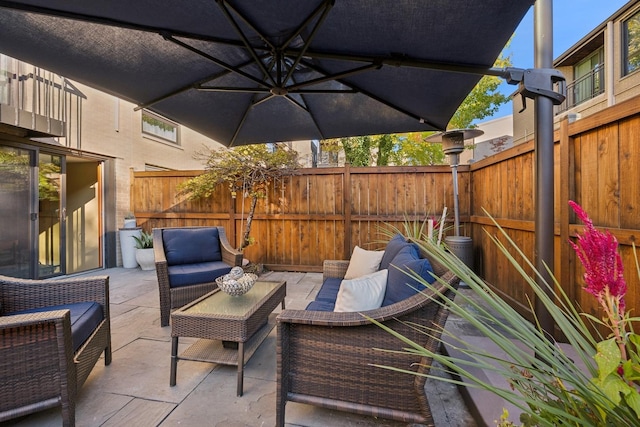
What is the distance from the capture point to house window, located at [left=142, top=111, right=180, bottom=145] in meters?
6.68

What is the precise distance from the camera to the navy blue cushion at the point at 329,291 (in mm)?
2502

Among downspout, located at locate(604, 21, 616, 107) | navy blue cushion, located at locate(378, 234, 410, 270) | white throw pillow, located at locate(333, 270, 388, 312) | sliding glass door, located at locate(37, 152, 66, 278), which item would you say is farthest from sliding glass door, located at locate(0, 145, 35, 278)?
downspout, located at locate(604, 21, 616, 107)

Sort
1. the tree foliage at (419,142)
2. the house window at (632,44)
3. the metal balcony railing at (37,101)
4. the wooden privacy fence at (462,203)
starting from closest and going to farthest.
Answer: the wooden privacy fence at (462,203) < the metal balcony railing at (37,101) < the house window at (632,44) < the tree foliage at (419,142)

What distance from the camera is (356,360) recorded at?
1514mm

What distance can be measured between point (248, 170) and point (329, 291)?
3.07 meters

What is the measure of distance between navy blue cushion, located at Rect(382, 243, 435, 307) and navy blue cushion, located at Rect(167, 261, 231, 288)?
2.25 m

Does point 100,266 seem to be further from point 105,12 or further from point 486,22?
point 486,22

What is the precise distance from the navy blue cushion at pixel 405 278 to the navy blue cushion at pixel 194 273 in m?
2.25

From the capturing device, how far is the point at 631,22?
6.43 metres

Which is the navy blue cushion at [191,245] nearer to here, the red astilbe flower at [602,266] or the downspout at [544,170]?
the downspout at [544,170]

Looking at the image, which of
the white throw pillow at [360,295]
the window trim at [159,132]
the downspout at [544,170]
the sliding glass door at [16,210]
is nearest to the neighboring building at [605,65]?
the downspout at [544,170]

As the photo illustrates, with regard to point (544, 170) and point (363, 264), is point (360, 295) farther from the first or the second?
point (544, 170)

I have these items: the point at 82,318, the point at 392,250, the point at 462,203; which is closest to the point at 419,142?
the point at 462,203

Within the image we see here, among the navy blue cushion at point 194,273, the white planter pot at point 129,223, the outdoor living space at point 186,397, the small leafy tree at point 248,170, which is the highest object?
the small leafy tree at point 248,170
